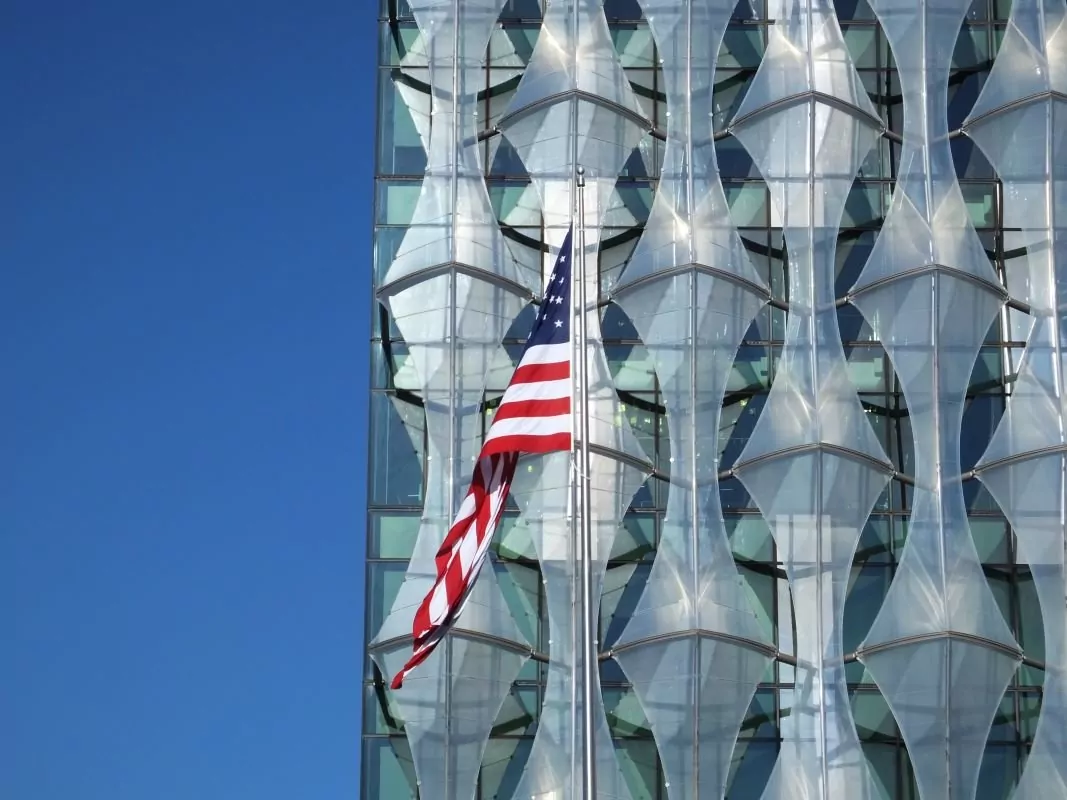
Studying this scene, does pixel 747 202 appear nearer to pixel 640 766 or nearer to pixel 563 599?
pixel 563 599

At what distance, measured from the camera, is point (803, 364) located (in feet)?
109

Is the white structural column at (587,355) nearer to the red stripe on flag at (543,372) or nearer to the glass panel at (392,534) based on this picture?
Answer: the glass panel at (392,534)

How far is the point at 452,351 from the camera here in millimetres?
33406

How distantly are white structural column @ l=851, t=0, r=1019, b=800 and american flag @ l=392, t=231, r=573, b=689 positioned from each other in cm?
1054

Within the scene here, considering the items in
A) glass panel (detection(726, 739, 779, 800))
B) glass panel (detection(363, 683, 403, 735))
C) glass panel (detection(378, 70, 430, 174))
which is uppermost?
glass panel (detection(378, 70, 430, 174))

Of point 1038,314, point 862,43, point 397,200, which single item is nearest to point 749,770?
point 1038,314

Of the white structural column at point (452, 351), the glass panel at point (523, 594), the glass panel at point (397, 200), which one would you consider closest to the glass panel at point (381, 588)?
the white structural column at point (452, 351)

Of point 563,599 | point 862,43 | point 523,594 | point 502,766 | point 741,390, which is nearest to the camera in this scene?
→ point 502,766

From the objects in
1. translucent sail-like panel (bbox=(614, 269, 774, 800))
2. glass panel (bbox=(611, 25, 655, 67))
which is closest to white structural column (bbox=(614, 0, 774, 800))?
translucent sail-like panel (bbox=(614, 269, 774, 800))

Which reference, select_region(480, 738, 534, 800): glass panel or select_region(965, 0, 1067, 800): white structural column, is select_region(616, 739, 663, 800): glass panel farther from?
select_region(965, 0, 1067, 800): white structural column

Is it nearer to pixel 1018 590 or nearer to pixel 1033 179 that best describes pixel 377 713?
pixel 1018 590

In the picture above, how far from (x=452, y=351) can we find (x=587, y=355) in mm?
2836

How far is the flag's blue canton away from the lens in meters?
24.0

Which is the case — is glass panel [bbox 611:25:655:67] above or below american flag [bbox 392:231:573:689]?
above
